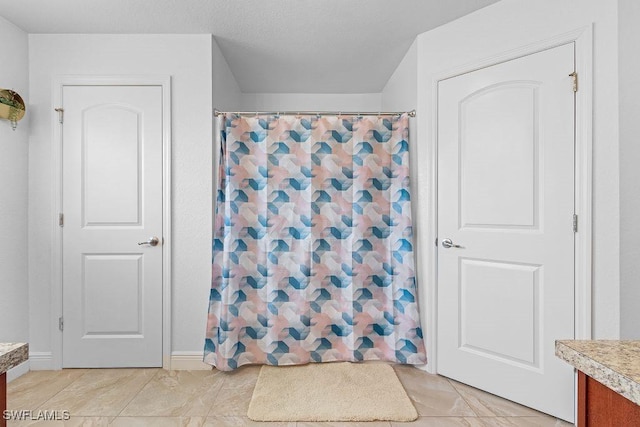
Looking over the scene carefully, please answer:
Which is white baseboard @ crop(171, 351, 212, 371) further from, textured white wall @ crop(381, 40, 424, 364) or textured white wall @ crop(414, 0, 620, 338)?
textured white wall @ crop(414, 0, 620, 338)

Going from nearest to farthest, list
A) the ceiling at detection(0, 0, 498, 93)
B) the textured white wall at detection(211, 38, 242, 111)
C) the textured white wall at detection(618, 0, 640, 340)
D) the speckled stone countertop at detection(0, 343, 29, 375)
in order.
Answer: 1. the speckled stone countertop at detection(0, 343, 29, 375)
2. the textured white wall at detection(618, 0, 640, 340)
3. the ceiling at detection(0, 0, 498, 93)
4. the textured white wall at detection(211, 38, 242, 111)

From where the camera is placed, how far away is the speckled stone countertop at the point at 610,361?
0.61 m

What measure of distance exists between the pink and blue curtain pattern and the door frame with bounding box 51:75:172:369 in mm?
375

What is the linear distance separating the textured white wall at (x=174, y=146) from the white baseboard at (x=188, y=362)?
5 cm

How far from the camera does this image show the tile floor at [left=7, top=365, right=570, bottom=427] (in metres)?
1.86

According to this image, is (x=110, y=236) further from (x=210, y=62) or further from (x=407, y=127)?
(x=407, y=127)

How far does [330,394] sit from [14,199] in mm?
2560

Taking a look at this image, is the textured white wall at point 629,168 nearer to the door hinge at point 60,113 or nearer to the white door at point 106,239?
the white door at point 106,239

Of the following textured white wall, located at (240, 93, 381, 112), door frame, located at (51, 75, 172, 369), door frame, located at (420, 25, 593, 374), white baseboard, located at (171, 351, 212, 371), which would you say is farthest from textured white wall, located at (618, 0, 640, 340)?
door frame, located at (51, 75, 172, 369)

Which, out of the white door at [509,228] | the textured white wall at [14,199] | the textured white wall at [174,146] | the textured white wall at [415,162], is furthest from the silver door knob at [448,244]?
the textured white wall at [14,199]

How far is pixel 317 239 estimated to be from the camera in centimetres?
249

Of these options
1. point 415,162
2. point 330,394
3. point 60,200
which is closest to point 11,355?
point 330,394

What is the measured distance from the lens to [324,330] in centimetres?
250

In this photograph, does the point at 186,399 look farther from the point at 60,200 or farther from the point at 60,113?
the point at 60,113
